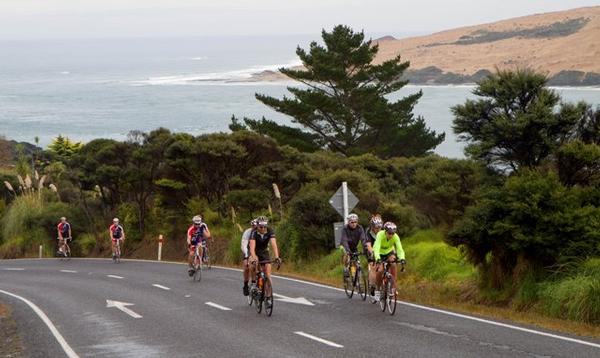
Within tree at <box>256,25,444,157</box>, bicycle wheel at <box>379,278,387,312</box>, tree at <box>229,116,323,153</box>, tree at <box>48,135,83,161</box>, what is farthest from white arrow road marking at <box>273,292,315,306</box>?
tree at <box>48,135,83,161</box>

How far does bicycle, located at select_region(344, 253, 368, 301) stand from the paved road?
11.6 inches

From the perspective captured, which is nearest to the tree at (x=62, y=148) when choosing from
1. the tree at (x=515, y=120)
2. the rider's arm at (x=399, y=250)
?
the tree at (x=515, y=120)

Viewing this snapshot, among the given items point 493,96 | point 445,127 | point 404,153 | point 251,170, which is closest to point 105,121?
point 445,127

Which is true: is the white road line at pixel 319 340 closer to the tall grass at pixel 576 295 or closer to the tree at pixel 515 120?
the tall grass at pixel 576 295

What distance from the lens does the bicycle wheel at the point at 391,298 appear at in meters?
17.1

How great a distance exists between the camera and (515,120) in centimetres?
2064

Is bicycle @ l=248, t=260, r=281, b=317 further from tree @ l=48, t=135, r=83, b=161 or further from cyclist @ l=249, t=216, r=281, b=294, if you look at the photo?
tree @ l=48, t=135, r=83, b=161

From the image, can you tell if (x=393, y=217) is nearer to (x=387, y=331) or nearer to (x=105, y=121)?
(x=387, y=331)

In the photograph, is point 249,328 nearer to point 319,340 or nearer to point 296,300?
point 319,340

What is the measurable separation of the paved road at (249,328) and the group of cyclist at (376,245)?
0.72 meters

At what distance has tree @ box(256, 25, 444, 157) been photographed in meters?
56.0

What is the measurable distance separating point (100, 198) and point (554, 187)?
3149 cm

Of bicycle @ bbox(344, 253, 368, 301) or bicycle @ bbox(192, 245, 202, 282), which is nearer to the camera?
bicycle @ bbox(344, 253, 368, 301)

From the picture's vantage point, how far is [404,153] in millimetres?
57875
